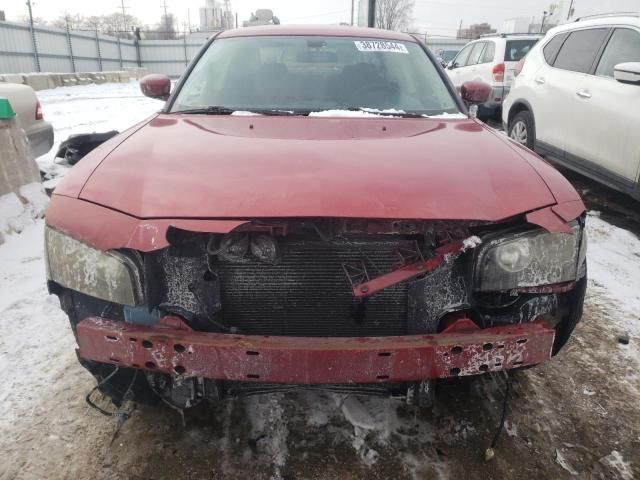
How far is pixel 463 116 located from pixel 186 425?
2.04 meters

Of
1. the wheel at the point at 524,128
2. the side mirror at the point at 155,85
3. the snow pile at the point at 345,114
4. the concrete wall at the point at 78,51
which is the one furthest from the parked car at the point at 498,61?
the concrete wall at the point at 78,51

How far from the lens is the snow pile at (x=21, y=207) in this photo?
13.2 feet

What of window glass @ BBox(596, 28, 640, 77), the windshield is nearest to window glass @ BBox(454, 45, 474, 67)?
window glass @ BBox(596, 28, 640, 77)

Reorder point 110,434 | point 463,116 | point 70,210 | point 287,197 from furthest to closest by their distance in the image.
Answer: point 463,116
point 110,434
point 70,210
point 287,197

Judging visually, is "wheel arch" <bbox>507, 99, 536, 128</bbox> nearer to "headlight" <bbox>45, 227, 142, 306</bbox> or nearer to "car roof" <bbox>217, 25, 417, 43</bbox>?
"car roof" <bbox>217, 25, 417, 43</bbox>

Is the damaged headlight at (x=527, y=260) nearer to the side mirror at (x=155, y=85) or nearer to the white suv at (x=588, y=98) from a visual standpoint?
the side mirror at (x=155, y=85)

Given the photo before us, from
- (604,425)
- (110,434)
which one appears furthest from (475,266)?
(110,434)

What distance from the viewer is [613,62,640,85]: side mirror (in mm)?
3766

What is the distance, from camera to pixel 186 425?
2.05 meters

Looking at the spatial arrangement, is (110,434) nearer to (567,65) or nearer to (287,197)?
(287,197)

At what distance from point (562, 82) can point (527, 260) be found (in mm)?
4382

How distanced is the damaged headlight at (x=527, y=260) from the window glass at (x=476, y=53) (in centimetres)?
930

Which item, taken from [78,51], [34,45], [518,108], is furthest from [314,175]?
[78,51]

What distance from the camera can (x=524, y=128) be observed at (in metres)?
5.94
